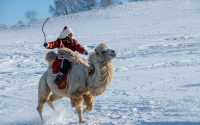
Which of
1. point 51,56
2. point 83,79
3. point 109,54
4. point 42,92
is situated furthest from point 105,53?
point 42,92

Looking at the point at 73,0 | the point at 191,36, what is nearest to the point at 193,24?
the point at 191,36

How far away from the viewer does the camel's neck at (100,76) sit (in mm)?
7473

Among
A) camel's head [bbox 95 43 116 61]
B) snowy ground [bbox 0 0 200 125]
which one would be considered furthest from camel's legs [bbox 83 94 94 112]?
camel's head [bbox 95 43 116 61]

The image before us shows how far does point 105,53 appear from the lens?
749 centimetres

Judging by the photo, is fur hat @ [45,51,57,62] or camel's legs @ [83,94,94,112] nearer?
camel's legs @ [83,94,94,112]

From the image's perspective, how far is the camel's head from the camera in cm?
745

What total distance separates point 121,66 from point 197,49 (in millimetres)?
4780

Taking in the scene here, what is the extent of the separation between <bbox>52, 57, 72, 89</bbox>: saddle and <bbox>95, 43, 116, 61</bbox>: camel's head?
951mm

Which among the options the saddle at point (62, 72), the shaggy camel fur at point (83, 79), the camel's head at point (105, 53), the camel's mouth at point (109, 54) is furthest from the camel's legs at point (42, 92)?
the camel's mouth at point (109, 54)

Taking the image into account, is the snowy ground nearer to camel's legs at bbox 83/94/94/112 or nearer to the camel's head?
camel's legs at bbox 83/94/94/112

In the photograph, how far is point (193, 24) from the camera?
1463 inches

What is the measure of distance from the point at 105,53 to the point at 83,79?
0.73m

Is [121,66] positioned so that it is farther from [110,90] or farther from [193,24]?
[193,24]

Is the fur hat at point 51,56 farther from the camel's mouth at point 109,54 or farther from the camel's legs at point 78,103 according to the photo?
the camel's mouth at point 109,54
